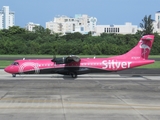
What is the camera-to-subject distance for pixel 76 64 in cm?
3588

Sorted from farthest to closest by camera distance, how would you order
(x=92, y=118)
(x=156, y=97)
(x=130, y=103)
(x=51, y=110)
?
(x=156, y=97) < (x=130, y=103) < (x=51, y=110) < (x=92, y=118)

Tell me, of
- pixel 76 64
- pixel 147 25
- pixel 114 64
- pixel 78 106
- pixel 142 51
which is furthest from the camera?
pixel 147 25

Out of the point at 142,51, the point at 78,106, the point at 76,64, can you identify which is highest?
the point at 142,51

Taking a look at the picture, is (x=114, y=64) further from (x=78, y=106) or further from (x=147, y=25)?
(x=147, y=25)

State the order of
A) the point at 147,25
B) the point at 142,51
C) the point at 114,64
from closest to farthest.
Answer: the point at 114,64
the point at 142,51
the point at 147,25

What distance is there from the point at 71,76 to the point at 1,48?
5875cm

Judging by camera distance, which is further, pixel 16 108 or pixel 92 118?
pixel 16 108

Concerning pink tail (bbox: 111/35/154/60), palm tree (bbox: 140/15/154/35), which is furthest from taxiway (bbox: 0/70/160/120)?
palm tree (bbox: 140/15/154/35)

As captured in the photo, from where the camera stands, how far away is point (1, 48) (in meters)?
91.6

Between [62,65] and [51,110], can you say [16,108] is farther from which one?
[62,65]

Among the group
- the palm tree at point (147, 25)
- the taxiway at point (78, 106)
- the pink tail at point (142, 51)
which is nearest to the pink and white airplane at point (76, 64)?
the pink tail at point (142, 51)

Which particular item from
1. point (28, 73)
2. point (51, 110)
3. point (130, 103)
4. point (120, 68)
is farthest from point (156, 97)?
point (28, 73)

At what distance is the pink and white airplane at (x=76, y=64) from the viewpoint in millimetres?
35219

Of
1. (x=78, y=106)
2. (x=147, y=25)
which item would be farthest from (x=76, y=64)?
(x=147, y=25)
